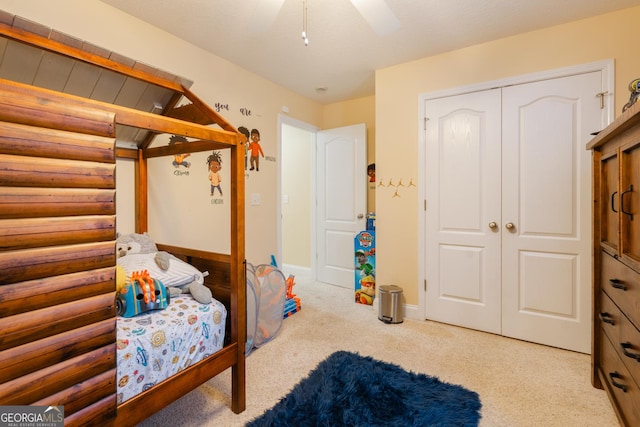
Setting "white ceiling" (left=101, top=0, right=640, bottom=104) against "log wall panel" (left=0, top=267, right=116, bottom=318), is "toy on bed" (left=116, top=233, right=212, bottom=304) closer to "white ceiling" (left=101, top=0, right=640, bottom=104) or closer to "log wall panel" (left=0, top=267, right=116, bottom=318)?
"log wall panel" (left=0, top=267, right=116, bottom=318)

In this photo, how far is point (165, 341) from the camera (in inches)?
53.2

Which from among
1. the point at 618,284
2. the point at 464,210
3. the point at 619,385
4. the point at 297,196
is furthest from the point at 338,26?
the point at 297,196

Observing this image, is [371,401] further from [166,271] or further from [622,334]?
[166,271]

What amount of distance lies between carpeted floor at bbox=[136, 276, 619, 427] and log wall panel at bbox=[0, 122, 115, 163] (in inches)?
53.8

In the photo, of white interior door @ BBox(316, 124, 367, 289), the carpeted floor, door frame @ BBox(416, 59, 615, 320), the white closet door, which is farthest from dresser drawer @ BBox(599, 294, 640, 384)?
white interior door @ BBox(316, 124, 367, 289)

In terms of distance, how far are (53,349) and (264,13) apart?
167 centimetres

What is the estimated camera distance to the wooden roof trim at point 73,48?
1.46 metres

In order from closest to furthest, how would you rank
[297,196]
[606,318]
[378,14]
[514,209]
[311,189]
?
1. [378,14]
2. [606,318]
3. [514,209]
4. [311,189]
5. [297,196]

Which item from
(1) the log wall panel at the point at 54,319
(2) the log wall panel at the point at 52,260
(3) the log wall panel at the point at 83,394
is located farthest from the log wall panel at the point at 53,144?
(3) the log wall panel at the point at 83,394

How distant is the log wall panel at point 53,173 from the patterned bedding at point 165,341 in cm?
66

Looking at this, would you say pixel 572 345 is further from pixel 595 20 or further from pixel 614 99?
pixel 595 20

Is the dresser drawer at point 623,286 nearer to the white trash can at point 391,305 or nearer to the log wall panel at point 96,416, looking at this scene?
the white trash can at point 391,305

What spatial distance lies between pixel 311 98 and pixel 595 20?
2669mm

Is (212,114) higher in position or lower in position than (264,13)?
lower
